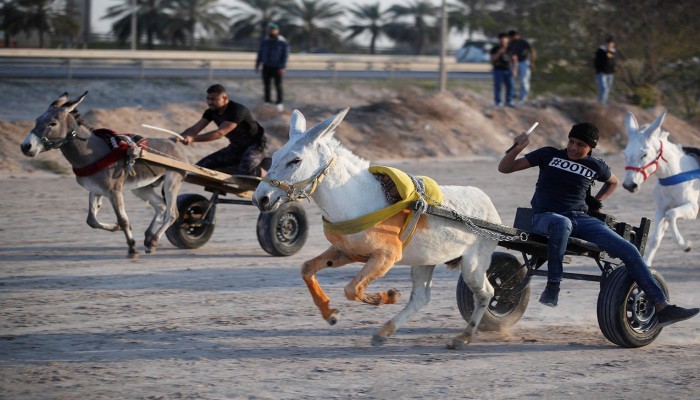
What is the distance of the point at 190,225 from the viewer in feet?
46.3

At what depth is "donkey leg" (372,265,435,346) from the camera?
867cm

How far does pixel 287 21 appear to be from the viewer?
5731cm

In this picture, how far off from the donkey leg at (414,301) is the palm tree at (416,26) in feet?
176

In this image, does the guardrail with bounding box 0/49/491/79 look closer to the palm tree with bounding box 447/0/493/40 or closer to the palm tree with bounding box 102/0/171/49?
the palm tree with bounding box 447/0/493/40

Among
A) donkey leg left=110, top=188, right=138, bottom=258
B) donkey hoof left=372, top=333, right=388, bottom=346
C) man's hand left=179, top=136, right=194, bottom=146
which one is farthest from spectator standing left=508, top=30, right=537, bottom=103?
donkey hoof left=372, top=333, right=388, bottom=346

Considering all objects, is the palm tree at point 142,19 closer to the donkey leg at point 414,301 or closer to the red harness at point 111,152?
the red harness at point 111,152

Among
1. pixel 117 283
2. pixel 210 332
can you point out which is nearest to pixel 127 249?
pixel 117 283

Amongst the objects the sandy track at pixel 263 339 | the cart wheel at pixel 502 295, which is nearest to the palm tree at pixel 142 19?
the sandy track at pixel 263 339

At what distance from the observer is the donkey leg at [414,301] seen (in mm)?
8672

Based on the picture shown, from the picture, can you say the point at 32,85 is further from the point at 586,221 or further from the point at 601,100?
the point at 586,221

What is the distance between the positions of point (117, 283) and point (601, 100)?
77.3 feet

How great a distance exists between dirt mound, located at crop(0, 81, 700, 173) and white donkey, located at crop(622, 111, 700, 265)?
1235cm

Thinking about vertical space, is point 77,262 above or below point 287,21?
below

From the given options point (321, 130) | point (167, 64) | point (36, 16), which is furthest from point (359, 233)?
point (36, 16)
